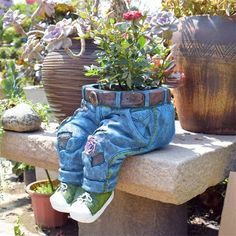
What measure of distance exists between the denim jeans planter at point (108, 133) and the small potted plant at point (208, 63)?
28 centimetres

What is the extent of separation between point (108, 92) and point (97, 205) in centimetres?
46

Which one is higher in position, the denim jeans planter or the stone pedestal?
the denim jeans planter

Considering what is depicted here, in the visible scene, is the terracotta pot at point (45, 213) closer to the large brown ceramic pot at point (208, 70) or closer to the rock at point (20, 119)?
the rock at point (20, 119)

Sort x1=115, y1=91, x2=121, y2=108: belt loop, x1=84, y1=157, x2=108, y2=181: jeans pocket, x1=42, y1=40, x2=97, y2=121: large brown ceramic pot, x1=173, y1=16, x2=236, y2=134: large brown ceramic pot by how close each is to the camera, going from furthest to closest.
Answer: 1. x1=42, y1=40, x2=97, y2=121: large brown ceramic pot
2. x1=173, y1=16, x2=236, y2=134: large brown ceramic pot
3. x1=115, y1=91, x2=121, y2=108: belt loop
4. x1=84, y1=157, x2=108, y2=181: jeans pocket

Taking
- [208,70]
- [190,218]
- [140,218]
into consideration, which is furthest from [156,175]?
[190,218]

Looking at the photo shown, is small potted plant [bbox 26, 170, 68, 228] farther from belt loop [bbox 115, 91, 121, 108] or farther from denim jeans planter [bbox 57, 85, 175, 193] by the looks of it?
belt loop [bbox 115, 91, 121, 108]

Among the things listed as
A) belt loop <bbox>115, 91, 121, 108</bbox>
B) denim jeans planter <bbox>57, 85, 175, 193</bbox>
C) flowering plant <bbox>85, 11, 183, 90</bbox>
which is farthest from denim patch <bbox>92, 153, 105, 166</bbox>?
flowering plant <bbox>85, 11, 183, 90</bbox>

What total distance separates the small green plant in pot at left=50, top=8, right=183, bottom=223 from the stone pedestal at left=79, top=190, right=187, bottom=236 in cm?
40

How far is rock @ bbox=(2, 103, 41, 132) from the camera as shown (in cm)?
230

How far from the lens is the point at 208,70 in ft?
6.70

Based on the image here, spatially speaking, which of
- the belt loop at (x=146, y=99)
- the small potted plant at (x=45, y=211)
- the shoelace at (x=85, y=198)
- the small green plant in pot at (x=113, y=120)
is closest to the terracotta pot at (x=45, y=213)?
the small potted plant at (x=45, y=211)

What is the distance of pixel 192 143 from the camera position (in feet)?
6.56

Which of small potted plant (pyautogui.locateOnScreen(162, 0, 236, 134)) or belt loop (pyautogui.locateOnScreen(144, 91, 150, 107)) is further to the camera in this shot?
small potted plant (pyautogui.locateOnScreen(162, 0, 236, 134))

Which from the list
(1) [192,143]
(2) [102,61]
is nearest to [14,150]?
(2) [102,61]
